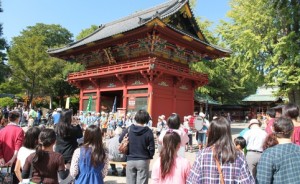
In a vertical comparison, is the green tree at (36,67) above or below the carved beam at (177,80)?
above

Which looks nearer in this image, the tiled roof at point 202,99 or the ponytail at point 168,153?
the ponytail at point 168,153

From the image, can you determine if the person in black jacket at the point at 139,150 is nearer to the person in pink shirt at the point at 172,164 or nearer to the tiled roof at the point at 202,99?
the person in pink shirt at the point at 172,164

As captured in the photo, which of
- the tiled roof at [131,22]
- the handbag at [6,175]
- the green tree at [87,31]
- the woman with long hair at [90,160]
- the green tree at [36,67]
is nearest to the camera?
the woman with long hair at [90,160]

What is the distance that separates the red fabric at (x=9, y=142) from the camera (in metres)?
4.70

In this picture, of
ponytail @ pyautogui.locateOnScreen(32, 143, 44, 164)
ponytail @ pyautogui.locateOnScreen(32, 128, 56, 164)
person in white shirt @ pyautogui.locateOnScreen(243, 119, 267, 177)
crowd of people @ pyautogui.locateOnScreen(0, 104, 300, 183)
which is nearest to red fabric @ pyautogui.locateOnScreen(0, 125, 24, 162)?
crowd of people @ pyautogui.locateOnScreen(0, 104, 300, 183)

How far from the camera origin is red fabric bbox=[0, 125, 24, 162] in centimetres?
470

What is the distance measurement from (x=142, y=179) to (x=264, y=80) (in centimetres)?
1929

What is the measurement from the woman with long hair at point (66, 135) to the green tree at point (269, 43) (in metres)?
17.1

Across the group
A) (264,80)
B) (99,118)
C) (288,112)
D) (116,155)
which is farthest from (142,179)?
(264,80)

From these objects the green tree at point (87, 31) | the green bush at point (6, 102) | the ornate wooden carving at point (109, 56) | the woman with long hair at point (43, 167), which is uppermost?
the green tree at point (87, 31)

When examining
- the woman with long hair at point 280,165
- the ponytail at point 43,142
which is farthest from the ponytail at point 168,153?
the ponytail at point 43,142

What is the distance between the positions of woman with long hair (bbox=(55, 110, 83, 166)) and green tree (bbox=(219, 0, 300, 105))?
17.1m

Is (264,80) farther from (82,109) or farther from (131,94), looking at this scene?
(82,109)

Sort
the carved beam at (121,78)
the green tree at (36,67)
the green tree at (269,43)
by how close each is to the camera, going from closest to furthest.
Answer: the green tree at (269,43) < the carved beam at (121,78) < the green tree at (36,67)
